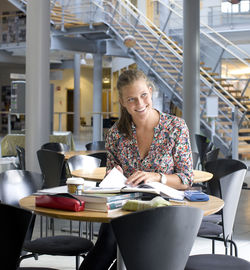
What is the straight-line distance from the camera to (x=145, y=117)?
10.7ft

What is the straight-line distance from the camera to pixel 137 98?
3.14 metres

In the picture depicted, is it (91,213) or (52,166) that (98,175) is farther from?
(91,213)

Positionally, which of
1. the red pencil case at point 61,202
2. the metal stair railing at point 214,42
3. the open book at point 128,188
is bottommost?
the red pencil case at point 61,202

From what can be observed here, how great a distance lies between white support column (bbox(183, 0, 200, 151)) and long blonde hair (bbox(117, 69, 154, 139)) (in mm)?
7501

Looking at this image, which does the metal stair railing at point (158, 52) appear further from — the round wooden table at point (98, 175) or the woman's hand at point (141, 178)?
the woman's hand at point (141, 178)

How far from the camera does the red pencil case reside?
2439 mm

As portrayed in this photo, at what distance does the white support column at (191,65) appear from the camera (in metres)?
10.8

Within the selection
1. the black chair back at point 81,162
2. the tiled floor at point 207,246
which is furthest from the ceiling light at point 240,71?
the black chair back at point 81,162

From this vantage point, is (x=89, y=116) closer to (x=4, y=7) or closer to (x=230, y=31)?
(x=4, y=7)

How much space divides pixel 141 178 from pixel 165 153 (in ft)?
1.21

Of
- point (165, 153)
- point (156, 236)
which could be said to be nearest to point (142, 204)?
point (156, 236)

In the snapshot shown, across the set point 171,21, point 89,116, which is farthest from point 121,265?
point 89,116

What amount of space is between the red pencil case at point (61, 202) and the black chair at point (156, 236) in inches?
18.4

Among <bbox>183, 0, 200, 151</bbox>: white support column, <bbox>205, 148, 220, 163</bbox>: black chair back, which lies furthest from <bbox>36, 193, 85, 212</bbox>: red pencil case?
<bbox>183, 0, 200, 151</bbox>: white support column
